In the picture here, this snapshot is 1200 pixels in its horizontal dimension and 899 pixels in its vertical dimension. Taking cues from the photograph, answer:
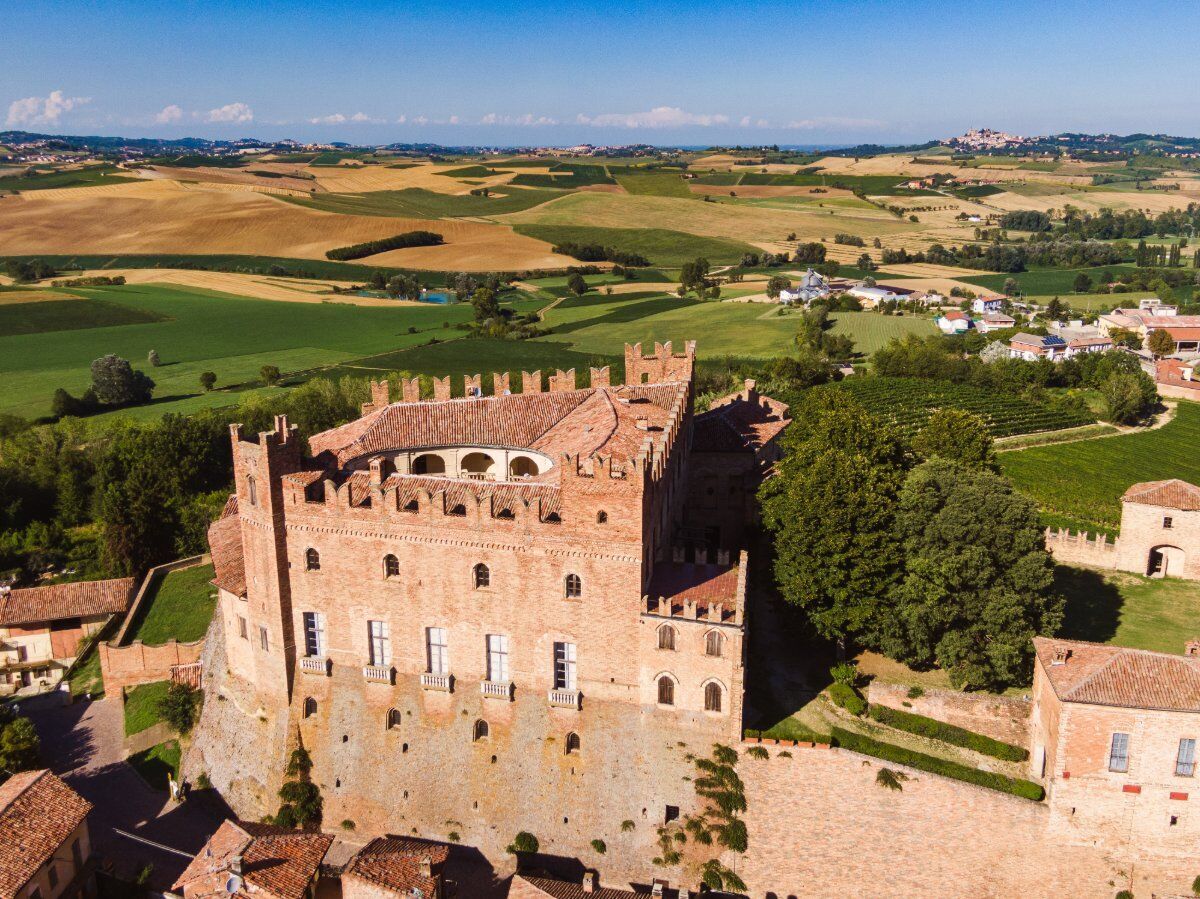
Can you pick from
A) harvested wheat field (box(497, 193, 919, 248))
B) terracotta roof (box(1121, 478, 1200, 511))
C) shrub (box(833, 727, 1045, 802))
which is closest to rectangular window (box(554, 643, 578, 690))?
shrub (box(833, 727, 1045, 802))

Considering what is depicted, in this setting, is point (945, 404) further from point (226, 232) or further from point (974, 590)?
point (226, 232)

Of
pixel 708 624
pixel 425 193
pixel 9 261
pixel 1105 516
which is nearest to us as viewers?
pixel 708 624

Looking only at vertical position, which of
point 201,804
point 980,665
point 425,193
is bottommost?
point 201,804

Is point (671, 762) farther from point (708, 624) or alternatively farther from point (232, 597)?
point (232, 597)

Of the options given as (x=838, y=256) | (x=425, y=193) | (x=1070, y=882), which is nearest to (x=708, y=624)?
(x=1070, y=882)

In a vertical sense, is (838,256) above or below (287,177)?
below

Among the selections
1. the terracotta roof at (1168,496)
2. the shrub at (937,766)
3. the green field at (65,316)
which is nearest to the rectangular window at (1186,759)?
the shrub at (937,766)

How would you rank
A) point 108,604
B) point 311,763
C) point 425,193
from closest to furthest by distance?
1. point 311,763
2. point 108,604
3. point 425,193

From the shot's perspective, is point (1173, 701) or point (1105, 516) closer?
point (1173, 701)
